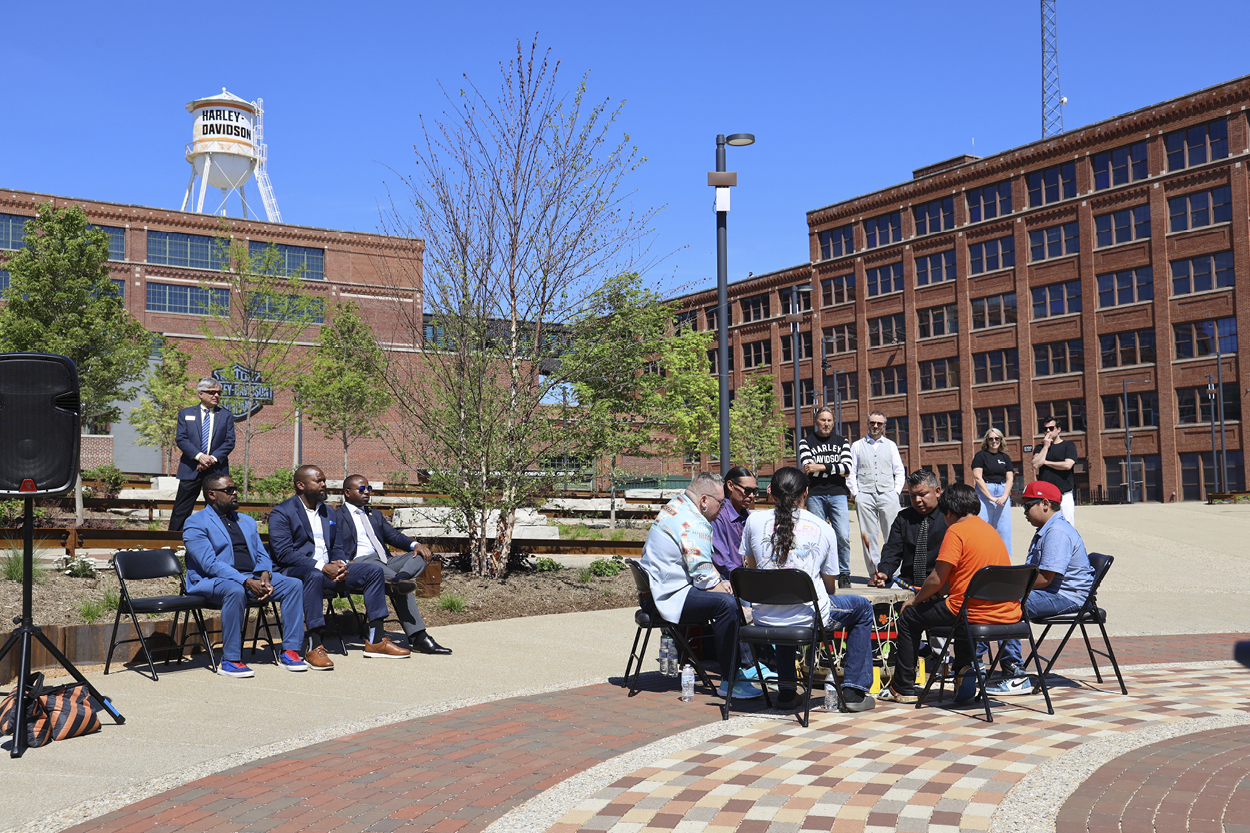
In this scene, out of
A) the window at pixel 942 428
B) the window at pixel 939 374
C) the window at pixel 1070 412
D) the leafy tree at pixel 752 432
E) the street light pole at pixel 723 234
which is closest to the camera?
the street light pole at pixel 723 234

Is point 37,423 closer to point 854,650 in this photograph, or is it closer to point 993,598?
point 854,650

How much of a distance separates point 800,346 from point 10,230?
4628 centimetres

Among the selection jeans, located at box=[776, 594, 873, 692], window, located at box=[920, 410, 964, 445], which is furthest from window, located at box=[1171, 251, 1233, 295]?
jeans, located at box=[776, 594, 873, 692]

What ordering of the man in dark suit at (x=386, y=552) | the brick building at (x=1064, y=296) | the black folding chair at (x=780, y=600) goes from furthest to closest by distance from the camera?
1. the brick building at (x=1064, y=296)
2. the man in dark suit at (x=386, y=552)
3. the black folding chair at (x=780, y=600)

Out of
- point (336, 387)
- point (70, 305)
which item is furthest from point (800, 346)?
point (70, 305)

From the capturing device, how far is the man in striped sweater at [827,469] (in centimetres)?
1077

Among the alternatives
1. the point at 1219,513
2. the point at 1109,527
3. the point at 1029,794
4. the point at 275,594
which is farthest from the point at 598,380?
the point at 1219,513

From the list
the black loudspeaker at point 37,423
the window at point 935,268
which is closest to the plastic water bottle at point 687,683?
the black loudspeaker at point 37,423

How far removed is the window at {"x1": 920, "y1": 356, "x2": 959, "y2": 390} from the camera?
194 feet

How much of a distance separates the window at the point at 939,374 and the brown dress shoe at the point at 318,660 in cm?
5523

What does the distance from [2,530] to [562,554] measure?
7.41 metres

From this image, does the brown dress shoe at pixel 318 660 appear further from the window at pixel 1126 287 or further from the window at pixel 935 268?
the window at pixel 935 268

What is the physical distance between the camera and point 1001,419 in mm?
57031

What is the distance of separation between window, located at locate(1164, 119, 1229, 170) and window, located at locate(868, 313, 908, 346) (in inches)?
679
